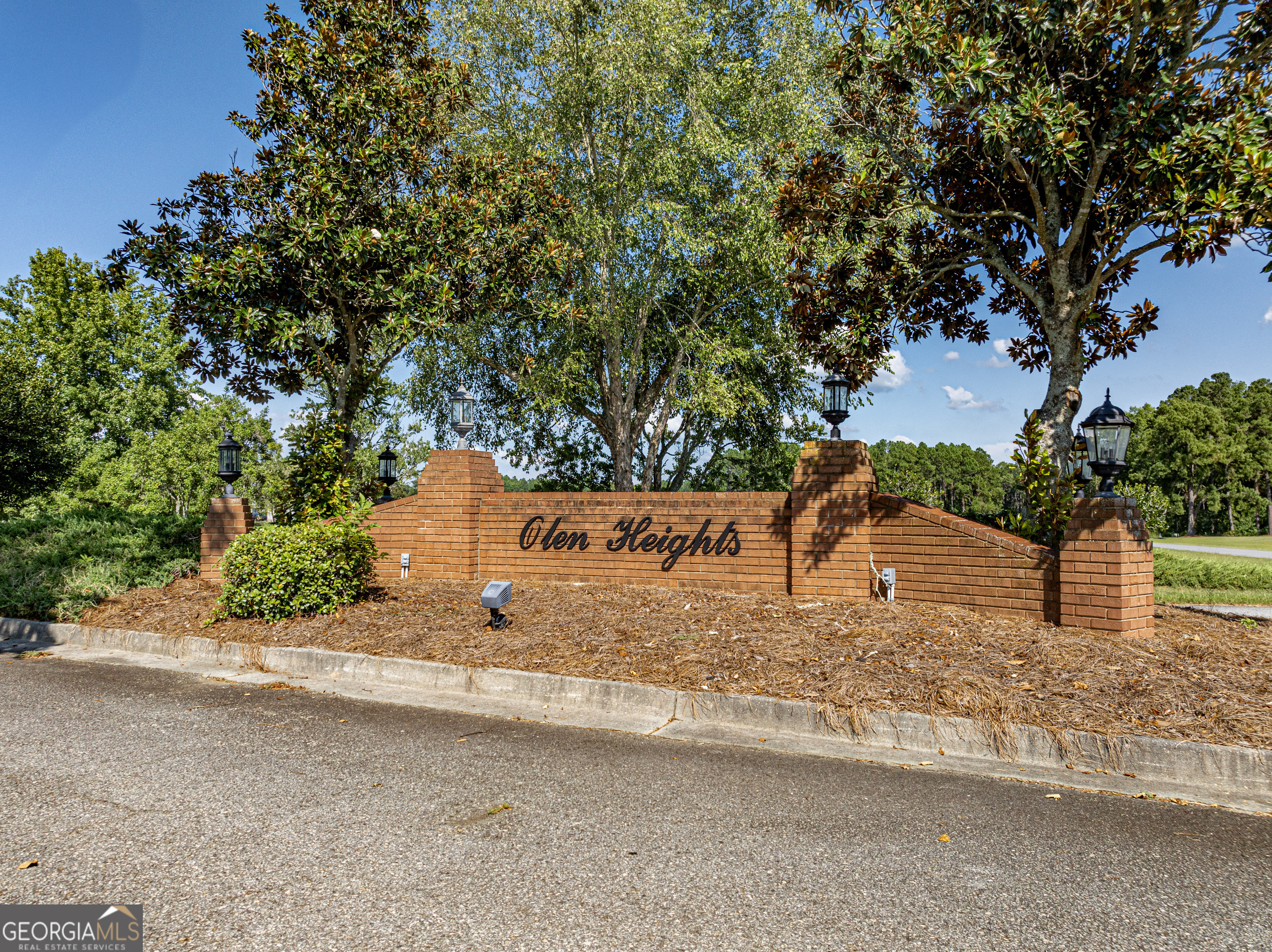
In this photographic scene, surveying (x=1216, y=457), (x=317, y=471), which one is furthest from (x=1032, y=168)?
(x=1216, y=457)

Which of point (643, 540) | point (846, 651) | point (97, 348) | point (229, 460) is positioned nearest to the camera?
point (846, 651)

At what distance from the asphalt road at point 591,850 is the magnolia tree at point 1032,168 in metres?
5.58

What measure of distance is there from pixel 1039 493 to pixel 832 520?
2.15 meters

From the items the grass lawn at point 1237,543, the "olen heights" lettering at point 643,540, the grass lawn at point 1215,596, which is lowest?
the grass lawn at point 1215,596

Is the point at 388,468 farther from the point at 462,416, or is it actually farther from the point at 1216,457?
the point at 1216,457

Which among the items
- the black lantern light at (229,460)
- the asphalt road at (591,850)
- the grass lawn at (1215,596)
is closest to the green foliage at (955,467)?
the grass lawn at (1215,596)

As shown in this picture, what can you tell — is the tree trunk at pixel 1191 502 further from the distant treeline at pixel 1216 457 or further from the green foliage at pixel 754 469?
the green foliage at pixel 754 469

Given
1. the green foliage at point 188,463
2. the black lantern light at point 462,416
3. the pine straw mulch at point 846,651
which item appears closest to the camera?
the pine straw mulch at point 846,651

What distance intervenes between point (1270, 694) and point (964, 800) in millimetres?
2681

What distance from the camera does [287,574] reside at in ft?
27.1

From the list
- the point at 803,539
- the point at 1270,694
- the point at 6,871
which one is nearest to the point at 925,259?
the point at 803,539

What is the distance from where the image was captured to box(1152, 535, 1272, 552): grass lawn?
32.7 m

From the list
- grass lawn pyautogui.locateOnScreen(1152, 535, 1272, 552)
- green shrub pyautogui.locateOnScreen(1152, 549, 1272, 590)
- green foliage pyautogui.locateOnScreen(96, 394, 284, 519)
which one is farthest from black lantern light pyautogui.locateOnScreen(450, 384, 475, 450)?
grass lawn pyautogui.locateOnScreen(1152, 535, 1272, 552)

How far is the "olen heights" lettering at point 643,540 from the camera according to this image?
9.09 metres
